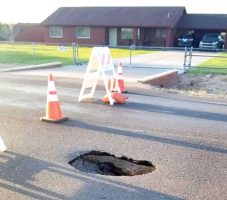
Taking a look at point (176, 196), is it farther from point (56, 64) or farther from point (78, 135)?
point (56, 64)

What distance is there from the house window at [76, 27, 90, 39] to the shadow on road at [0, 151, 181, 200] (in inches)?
1366

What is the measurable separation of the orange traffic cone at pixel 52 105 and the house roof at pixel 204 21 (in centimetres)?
3084

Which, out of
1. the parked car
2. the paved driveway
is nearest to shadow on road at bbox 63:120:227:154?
the paved driveway

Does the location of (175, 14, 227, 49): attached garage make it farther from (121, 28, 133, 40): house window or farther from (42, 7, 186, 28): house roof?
(121, 28, 133, 40): house window

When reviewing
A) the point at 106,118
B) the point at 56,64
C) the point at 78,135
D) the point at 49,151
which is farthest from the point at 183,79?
the point at 49,151

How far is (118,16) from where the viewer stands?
37688mm

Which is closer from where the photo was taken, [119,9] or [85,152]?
[85,152]

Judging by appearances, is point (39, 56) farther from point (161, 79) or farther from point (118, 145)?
point (118, 145)

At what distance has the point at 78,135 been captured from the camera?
5.80m

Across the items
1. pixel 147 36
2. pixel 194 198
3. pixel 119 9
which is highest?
pixel 119 9

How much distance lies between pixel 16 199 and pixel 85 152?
1.58m

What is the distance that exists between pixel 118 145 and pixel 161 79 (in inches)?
304

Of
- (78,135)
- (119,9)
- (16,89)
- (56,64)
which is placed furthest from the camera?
(119,9)

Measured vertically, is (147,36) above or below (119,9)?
below
